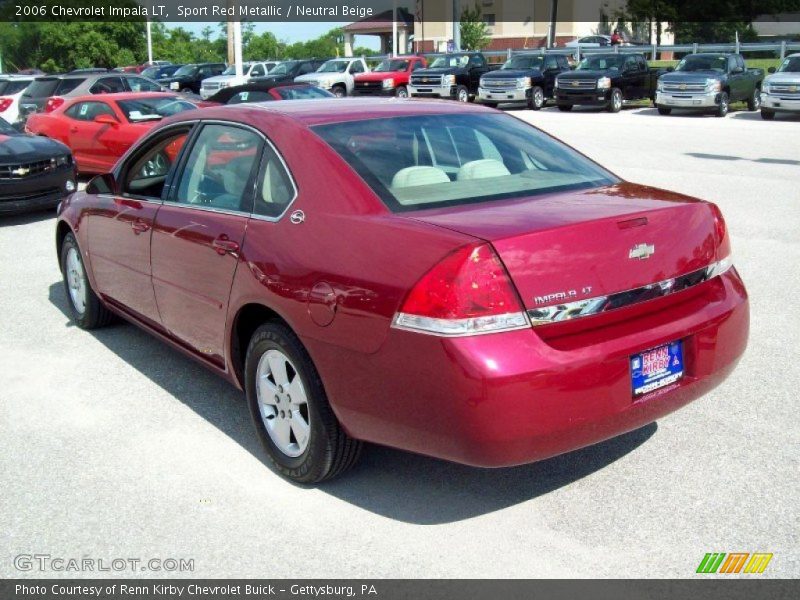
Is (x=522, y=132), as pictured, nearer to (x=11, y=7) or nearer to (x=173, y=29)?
(x=11, y=7)

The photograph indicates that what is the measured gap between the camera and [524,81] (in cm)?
3053

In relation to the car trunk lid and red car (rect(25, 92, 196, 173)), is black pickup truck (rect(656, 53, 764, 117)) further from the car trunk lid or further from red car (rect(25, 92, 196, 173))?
the car trunk lid

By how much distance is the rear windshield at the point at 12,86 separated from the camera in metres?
24.1

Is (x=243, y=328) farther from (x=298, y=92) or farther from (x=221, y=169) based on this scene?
(x=298, y=92)

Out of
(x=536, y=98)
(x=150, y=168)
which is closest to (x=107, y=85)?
(x=536, y=98)

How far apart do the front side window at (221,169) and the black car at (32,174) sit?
23.9 feet

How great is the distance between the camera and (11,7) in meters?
66.4

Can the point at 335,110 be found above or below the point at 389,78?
below

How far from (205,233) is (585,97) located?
84.5 ft

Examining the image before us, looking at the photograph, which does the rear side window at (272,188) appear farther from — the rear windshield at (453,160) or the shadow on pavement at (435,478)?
the shadow on pavement at (435,478)

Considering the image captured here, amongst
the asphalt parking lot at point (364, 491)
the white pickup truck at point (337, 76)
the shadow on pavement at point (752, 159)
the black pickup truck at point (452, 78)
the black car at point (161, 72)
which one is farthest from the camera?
the black car at point (161, 72)

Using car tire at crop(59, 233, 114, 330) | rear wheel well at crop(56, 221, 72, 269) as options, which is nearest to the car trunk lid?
car tire at crop(59, 233, 114, 330)

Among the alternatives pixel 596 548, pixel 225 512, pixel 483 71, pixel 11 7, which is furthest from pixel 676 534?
pixel 11 7

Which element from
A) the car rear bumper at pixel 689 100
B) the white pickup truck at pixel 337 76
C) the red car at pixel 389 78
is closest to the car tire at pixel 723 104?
the car rear bumper at pixel 689 100
